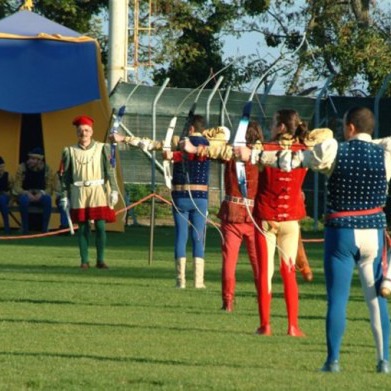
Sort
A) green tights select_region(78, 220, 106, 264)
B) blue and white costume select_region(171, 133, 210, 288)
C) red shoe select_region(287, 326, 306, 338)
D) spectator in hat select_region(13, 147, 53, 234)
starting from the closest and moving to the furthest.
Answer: red shoe select_region(287, 326, 306, 338), blue and white costume select_region(171, 133, 210, 288), green tights select_region(78, 220, 106, 264), spectator in hat select_region(13, 147, 53, 234)

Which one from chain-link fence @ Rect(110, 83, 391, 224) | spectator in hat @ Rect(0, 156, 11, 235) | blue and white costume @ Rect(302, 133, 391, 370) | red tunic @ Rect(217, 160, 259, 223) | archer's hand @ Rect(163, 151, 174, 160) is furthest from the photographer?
chain-link fence @ Rect(110, 83, 391, 224)

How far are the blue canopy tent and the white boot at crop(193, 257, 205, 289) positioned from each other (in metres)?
12.1

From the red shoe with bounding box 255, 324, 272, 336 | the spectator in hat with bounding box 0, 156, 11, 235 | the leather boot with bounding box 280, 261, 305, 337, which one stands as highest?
the leather boot with bounding box 280, 261, 305, 337

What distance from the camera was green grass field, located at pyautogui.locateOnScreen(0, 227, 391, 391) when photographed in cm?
1023

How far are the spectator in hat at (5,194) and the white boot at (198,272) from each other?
12.8 meters

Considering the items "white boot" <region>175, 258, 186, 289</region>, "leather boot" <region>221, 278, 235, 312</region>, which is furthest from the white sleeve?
"white boot" <region>175, 258, 186, 289</region>

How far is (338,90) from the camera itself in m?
44.6

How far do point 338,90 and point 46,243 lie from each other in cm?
1803

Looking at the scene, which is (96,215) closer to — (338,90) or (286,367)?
(286,367)

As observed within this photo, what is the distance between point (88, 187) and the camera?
21.2m

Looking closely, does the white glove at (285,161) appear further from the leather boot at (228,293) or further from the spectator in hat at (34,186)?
the spectator in hat at (34,186)

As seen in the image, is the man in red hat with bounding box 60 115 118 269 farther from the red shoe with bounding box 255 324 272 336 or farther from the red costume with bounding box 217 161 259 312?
the red shoe with bounding box 255 324 272 336

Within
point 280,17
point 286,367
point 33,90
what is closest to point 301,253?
point 286,367

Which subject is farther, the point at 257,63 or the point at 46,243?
the point at 257,63
